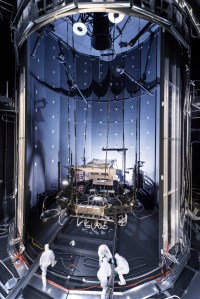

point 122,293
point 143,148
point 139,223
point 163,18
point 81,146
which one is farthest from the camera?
point 81,146

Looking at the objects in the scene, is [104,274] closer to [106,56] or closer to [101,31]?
[101,31]

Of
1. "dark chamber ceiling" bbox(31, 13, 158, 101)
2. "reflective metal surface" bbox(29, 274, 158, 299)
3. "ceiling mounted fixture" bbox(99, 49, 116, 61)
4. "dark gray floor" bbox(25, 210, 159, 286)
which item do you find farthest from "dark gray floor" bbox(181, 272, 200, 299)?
"ceiling mounted fixture" bbox(99, 49, 116, 61)

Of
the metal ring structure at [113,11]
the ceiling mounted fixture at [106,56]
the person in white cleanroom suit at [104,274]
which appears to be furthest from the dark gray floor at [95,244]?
the ceiling mounted fixture at [106,56]

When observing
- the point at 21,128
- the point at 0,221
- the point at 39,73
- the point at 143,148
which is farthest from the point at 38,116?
the point at 143,148

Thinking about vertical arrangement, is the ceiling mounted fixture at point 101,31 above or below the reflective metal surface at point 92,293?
above

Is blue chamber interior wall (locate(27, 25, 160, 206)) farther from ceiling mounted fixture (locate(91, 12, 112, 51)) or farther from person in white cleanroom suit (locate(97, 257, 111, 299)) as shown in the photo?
person in white cleanroom suit (locate(97, 257, 111, 299))

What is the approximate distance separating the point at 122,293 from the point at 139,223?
3061mm

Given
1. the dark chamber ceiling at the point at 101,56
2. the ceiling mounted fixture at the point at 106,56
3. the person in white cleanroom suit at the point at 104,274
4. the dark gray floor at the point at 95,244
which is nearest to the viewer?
the person in white cleanroom suit at the point at 104,274

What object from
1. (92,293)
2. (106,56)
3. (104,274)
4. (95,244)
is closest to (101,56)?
(106,56)

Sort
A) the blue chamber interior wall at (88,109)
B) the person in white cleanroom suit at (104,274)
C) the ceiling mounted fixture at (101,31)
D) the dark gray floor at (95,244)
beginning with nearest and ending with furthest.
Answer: the person in white cleanroom suit at (104,274) → the dark gray floor at (95,244) → the ceiling mounted fixture at (101,31) → the blue chamber interior wall at (88,109)

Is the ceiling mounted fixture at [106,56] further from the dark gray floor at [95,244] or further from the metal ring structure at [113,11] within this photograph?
the dark gray floor at [95,244]

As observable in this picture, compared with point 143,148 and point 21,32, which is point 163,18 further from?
point 143,148

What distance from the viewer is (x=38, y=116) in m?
7.84

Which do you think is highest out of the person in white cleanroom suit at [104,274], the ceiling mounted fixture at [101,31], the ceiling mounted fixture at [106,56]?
the ceiling mounted fixture at [106,56]
